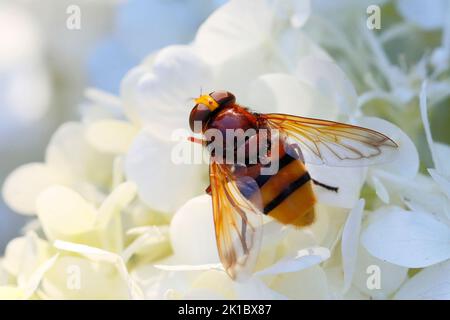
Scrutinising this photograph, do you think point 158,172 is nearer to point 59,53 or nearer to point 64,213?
point 64,213

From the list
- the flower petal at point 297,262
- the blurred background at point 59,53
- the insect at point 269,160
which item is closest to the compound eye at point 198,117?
the insect at point 269,160

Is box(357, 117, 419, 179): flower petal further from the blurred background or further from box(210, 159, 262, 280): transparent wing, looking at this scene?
the blurred background

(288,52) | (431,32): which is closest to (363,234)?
(288,52)

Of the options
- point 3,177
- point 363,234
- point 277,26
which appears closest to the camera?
point 363,234

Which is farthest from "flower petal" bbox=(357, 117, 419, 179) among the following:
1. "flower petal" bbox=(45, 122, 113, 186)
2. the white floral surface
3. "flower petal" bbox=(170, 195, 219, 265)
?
"flower petal" bbox=(45, 122, 113, 186)

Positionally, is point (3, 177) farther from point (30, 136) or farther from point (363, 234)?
point (363, 234)

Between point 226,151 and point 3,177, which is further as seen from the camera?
point 3,177

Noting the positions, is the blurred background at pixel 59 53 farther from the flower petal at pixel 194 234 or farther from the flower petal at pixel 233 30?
the flower petal at pixel 194 234
